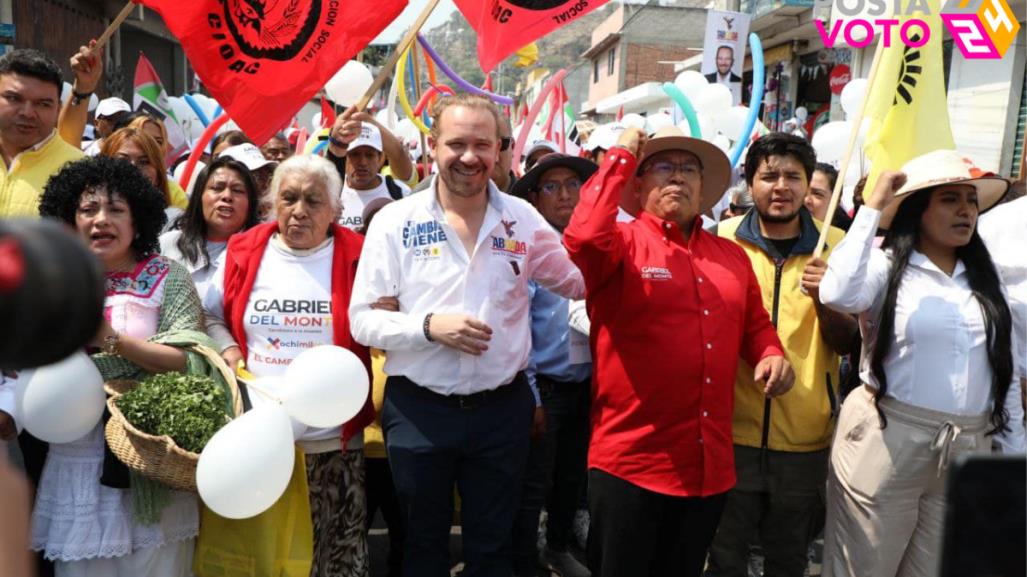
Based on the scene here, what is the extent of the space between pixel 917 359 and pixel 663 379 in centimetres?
90

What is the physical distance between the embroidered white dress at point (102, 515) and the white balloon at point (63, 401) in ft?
0.55

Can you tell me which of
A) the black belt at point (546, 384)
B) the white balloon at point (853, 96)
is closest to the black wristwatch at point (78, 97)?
the black belt at point (546, 384)

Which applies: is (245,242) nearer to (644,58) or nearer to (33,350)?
(33,350)

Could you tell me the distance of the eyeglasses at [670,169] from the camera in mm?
3340

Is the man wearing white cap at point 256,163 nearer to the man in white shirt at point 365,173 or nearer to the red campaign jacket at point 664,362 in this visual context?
the man in white shirt at point 365,173

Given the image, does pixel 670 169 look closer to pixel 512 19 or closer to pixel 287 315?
pixel 512 19

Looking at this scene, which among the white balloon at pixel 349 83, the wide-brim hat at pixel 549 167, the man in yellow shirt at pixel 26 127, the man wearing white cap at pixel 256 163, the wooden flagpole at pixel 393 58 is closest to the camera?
the wooden flagpole at pixel 393 58

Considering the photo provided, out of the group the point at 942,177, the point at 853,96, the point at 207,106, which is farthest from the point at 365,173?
the point at 207,106

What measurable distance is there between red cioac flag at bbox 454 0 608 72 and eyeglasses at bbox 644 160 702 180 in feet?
3.71

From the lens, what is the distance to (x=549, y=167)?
4.36 m

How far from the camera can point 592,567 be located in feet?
11.8

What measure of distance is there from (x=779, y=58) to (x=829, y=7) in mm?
5231

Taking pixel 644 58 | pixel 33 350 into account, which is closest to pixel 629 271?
pixel 33 350

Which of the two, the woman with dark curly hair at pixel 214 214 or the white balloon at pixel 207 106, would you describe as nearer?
the woman with dark curly hair at pixel 214 214
